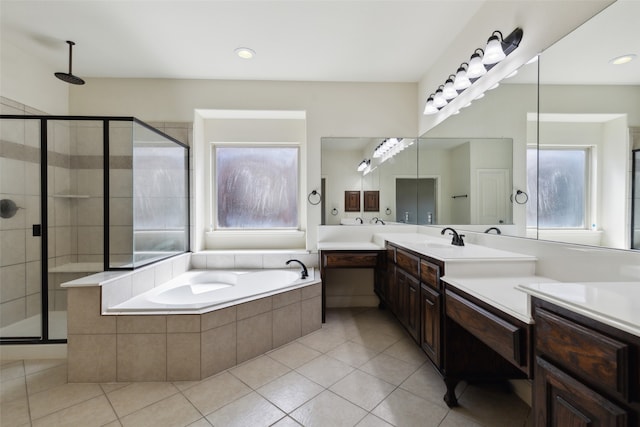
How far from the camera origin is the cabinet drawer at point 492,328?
0.92 meters

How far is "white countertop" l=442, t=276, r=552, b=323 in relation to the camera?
94 cm

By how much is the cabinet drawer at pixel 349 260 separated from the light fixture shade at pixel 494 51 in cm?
172

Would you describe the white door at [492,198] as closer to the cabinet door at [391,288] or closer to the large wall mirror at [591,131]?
the large wall mirror at [591,131]

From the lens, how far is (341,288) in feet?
9.75

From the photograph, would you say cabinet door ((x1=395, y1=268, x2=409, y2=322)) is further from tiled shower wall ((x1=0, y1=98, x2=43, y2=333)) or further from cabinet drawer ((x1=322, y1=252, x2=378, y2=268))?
tiled shower wall ((x1=0, y1=98, x2=43, y2=333))

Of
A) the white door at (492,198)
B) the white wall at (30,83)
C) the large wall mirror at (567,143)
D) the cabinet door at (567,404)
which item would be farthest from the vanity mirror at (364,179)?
the white wall at (30,83)

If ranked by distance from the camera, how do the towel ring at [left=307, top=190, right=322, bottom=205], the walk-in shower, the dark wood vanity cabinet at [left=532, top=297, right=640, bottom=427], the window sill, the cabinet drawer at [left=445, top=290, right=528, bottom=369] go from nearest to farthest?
1. the dark wood vanity cabinet at [left=532, top=297, right=640, bottom=427]
2. the cabinet drawer at [left=445, top=290, right=528, bottom=369]
3. the walk-in shower
4. the towel ring at [left=307, top=190, right=322, bottom=205]
5. the window sill

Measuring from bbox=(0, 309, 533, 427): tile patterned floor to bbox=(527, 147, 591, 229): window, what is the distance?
108 cm

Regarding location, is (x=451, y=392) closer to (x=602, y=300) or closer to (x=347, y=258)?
(x=602, y=300)

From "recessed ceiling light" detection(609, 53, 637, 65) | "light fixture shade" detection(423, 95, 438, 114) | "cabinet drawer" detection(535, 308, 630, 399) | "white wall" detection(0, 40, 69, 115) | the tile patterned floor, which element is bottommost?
the tile patterned floor

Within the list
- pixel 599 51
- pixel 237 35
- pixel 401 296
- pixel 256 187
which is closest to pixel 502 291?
pixel 401 296

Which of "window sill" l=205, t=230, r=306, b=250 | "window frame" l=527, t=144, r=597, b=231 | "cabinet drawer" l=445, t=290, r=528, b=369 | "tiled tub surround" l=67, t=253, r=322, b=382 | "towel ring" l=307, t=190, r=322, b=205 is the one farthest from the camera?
"window sill" l=205, t=230, r=306, b=250

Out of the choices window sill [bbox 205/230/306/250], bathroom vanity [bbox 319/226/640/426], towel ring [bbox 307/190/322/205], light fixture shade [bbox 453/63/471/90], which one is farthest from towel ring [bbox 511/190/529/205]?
window sill [bbox 205/230/306/250]

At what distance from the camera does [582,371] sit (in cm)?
70
